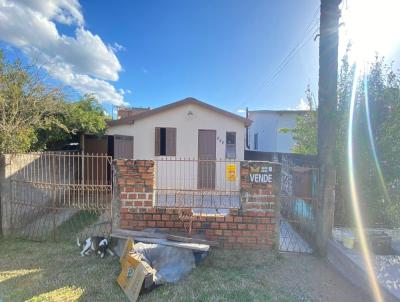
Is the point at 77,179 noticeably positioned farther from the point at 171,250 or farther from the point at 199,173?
the point at 171,250

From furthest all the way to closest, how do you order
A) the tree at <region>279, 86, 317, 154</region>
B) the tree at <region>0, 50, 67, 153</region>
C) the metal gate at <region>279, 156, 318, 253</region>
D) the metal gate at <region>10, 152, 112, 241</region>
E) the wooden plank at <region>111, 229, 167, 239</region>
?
the tree at <region>279, 86, 317, 154</region>, the tree at <region>0, 50, 67, 153</region>, the metal gate at <region>10, 152, 112, 241</region>, the metal gate at <region>279, 156, 318, 253</region>, the wooden plank at <region>111, 229, 167, 239</region>

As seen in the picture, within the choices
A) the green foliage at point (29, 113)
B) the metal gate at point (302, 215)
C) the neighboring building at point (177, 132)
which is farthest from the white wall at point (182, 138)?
the metal gate at point (302, 215)

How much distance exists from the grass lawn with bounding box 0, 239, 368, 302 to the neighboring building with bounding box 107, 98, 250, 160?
560cm

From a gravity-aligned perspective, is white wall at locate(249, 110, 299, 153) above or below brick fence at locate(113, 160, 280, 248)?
above

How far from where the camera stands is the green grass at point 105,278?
263 cm

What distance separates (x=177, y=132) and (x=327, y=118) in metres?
6.00

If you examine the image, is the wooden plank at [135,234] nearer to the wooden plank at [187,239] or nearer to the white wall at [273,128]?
the wooden plank at [187,239]

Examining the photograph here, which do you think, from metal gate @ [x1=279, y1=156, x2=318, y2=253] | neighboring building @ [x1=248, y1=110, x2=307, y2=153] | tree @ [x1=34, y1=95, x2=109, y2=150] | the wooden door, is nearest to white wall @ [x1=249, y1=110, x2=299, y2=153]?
neighboring building @ [x1=248, y1=110, x2=307, y2=153]

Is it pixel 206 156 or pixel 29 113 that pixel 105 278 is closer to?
pixel 29 113

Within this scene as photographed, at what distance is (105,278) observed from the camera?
2.96 metres

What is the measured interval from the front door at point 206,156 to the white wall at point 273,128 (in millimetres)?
4724

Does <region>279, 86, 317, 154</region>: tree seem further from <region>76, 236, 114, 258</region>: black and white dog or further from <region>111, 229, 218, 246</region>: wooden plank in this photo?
<region>76, 236, 114, 258</region>: black and white dog

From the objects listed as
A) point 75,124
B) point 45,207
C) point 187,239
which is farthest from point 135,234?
point 75,124

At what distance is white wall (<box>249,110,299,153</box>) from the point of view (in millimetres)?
13586
